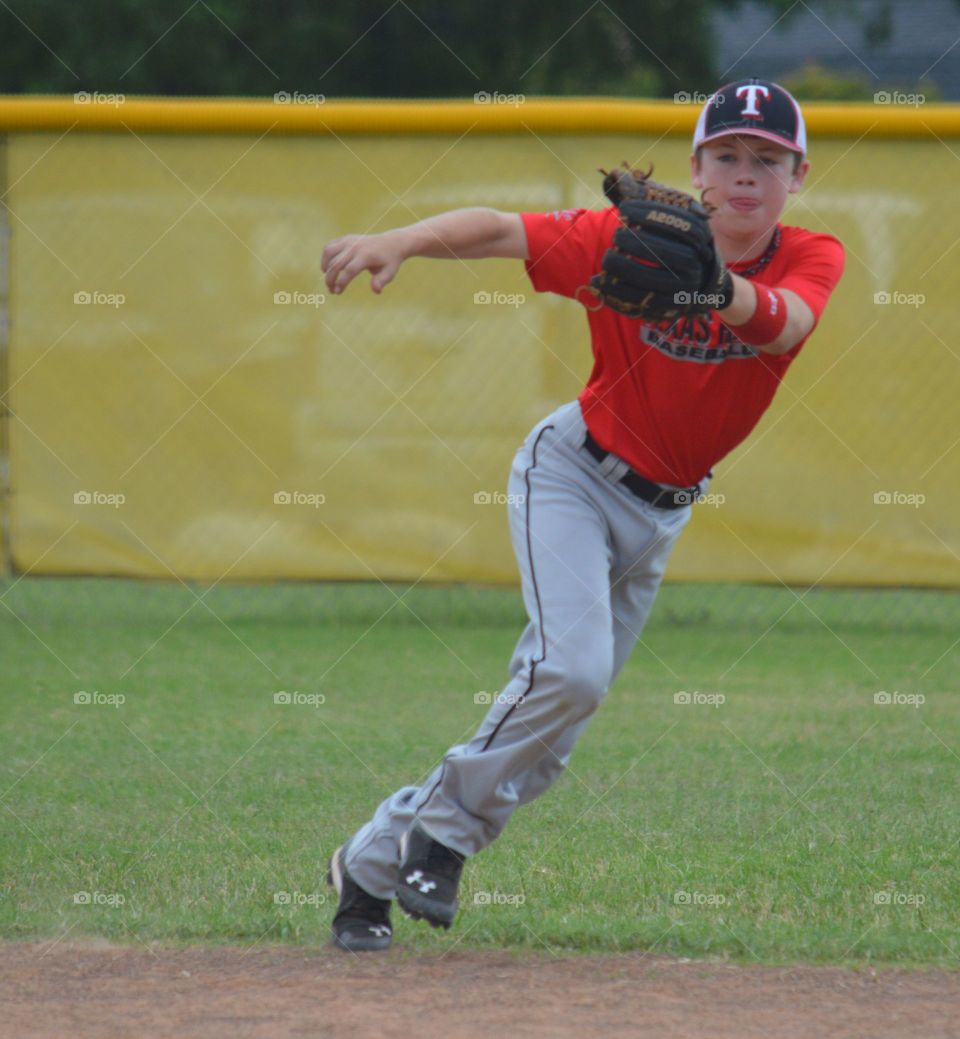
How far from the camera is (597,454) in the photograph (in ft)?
13.0

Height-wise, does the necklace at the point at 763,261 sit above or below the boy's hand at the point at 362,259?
above

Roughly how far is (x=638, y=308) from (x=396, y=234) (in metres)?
0.56

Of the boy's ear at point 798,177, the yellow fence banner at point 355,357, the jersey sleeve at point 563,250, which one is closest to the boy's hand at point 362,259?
the jersey sleeve at point 563,250

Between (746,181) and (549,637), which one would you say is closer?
(549,637)

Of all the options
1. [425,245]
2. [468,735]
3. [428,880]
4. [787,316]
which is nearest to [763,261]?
[787,316]

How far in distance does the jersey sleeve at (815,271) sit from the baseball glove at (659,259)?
416 millimetres

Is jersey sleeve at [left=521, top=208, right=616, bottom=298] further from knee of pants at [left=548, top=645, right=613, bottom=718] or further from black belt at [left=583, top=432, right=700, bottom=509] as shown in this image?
knee of pants at [left=548, top=645, right=613, bottom=718]

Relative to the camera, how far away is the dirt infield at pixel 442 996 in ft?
10.5

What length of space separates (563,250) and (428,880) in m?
1.51

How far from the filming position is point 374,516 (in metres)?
8.49

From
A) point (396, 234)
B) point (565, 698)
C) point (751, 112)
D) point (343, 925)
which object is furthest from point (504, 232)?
point (343, 925)

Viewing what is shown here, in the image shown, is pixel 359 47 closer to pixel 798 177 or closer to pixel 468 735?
pixel 468 735

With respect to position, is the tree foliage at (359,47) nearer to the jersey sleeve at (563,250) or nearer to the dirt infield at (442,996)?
the jersey sleeve at (563,250)

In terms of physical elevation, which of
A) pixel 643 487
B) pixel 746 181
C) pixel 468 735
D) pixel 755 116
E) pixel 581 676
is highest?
pixel 755 116
